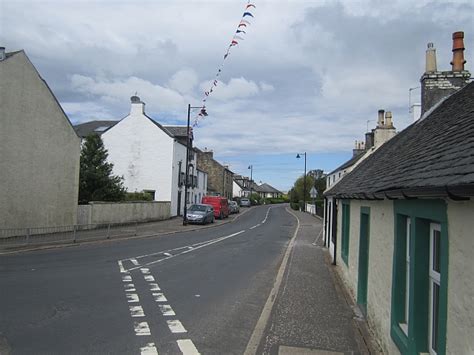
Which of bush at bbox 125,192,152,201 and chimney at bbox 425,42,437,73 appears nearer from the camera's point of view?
chimney at bbox 425,42,437,73

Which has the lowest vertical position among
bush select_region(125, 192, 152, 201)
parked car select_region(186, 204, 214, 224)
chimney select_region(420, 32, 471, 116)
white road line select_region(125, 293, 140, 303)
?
white road line select_region(125, 293, 140, 303)

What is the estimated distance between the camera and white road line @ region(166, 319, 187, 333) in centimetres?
671

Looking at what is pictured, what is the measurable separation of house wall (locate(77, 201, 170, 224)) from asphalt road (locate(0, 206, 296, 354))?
9.46m

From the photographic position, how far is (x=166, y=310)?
7.95 m

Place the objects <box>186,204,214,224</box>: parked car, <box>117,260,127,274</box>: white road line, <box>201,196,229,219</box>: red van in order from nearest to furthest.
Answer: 1. <box>117,260,127,274</box>: white road line
2. <box>186,204,214,224</box>: parked car
3. <box>201,196,229,219</box>: red van

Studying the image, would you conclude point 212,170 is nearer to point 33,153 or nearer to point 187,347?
point 33,153

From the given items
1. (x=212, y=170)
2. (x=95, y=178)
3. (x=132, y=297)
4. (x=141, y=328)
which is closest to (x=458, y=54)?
(x=132, y=297)

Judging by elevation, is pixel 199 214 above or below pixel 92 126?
below

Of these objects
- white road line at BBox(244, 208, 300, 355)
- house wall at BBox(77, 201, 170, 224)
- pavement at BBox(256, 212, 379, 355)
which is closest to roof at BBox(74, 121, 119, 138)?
house wall at BBox(77, 201, 170, 224)

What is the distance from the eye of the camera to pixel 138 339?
622cm

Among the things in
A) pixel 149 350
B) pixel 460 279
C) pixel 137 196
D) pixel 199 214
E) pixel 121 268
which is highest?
pixel 137 196

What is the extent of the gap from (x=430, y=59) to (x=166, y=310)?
9663mm

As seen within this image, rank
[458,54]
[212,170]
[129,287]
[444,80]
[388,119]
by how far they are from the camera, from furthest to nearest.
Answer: [212,170] < [388,119] < [458,54] < [444,80] < [129,287]

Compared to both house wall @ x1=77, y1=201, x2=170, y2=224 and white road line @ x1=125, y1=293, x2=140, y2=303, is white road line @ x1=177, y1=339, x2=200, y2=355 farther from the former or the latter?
house wall @ x1=77, y1=201, x2=170, y2=224
